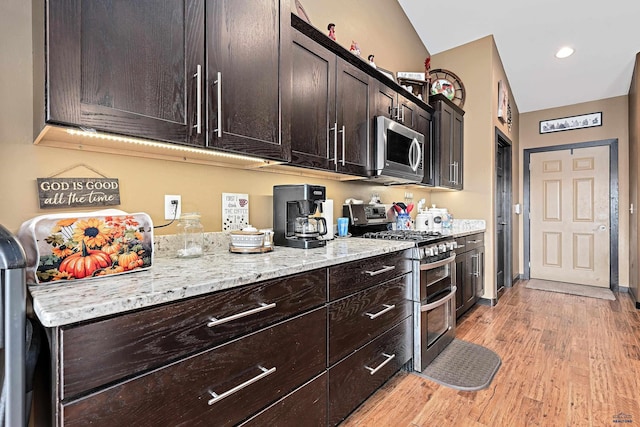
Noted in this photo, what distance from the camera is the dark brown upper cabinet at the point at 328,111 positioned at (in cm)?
172

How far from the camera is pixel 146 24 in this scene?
1.04m

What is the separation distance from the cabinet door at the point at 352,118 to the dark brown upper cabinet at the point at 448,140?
1332 millimetres

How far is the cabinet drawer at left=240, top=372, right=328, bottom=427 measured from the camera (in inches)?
44.3

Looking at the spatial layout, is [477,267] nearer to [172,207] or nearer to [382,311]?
[382,311]

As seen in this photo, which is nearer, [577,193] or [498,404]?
[498,404]

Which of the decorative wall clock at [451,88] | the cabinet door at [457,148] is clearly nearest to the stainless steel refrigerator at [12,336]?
the cabinet door at [457,148]

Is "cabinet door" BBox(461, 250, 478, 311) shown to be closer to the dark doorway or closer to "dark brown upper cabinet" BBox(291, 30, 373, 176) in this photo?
the dark doorway

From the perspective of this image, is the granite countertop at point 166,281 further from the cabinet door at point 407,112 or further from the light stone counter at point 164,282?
the cabinet door at point 407,112

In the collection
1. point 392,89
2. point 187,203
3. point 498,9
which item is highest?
point 498,9

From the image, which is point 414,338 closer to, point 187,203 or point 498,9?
point 187,203

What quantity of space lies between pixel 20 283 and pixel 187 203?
88 centimetres

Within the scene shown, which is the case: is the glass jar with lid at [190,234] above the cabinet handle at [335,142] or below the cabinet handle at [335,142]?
below

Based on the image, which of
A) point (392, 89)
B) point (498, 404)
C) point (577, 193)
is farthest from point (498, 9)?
point (498, 404)

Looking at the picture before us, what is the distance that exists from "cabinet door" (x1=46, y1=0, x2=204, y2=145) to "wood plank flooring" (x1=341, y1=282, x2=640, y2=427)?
169cm
